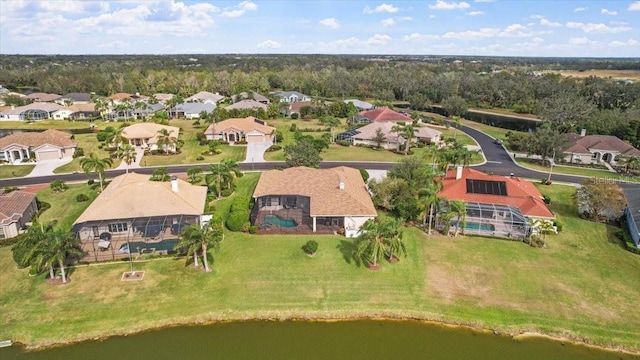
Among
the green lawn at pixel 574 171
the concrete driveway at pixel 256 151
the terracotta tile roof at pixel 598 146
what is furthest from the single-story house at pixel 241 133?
the terracotta tile roof at pixel 598 146

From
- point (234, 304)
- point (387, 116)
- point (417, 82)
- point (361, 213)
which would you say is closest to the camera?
point (234, 304)

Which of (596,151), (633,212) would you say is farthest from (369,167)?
(596,151)

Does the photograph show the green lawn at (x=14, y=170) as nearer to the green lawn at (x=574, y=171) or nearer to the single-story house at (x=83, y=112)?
the single-story house at (x=83, y=112)

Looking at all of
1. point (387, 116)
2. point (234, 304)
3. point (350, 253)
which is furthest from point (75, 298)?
point (387, 116)

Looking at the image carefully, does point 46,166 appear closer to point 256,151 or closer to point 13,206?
point 13,206

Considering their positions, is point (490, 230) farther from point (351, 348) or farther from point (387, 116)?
point (387, 116)

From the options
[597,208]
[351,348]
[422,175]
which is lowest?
[351,348]

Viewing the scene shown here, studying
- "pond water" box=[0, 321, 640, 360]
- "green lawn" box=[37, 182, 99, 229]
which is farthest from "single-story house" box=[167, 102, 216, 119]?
"pond water" box=[0, 321, 640, 360]

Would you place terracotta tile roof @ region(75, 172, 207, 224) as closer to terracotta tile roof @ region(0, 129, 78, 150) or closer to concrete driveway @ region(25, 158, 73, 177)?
concrete driveway @ region(25, 158, 73, 177)
